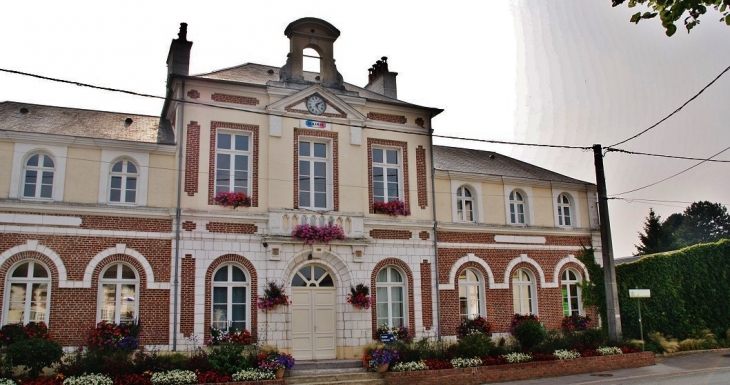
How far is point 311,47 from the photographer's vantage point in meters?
18.3

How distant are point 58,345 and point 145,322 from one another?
7.15ft

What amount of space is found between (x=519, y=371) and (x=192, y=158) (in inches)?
395

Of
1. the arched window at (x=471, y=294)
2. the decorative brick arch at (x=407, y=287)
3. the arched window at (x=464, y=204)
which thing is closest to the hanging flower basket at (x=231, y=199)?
the decorative brick arch at (x=407, y=287)

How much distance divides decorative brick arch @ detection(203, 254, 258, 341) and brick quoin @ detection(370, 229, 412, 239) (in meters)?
3.62

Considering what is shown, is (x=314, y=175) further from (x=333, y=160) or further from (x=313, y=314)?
(x=313, y=314)

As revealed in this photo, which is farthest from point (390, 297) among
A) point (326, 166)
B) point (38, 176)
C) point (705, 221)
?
point (705, 221)

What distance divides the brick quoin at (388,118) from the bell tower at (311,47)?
1.29m

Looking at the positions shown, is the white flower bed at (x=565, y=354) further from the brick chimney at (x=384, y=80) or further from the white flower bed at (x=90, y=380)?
the white flower bed at (x=90, y=380)

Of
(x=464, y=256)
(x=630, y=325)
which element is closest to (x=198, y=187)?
(x=464, y=256)

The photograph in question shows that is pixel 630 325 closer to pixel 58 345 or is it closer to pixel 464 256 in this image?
pixel 464 256

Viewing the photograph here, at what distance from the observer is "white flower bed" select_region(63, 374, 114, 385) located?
41.2ft

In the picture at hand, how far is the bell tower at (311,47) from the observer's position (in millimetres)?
17828

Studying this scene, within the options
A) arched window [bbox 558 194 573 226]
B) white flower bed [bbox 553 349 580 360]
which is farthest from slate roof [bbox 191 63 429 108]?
white flower bed [bbox 553 349 580 360]

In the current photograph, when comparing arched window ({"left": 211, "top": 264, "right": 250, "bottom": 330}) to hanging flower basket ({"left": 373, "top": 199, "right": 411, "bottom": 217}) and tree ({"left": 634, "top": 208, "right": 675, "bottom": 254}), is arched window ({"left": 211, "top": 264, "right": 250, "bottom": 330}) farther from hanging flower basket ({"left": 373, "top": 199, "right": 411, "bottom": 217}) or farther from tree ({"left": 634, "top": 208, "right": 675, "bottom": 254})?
tree ({"left": 634, "top": 208, "right": 675, "bottom": 254})
